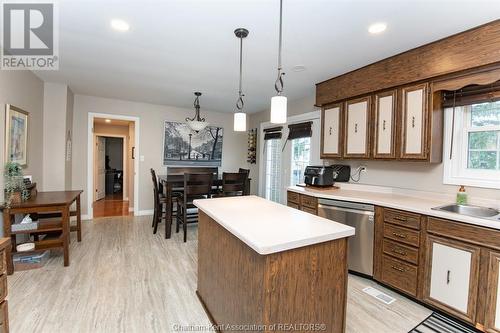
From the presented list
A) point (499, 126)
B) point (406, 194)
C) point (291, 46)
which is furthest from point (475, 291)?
point (291, 46)

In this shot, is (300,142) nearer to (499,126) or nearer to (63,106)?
(499,126)

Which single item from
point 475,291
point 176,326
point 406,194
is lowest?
point 176,326

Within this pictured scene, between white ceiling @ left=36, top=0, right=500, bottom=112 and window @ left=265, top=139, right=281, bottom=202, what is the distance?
180 cm

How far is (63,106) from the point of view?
12.8 ft

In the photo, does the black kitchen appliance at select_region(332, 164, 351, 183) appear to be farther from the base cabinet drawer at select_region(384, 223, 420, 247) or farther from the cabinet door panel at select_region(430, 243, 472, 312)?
the cabinet door panel at select_region(430, 243, 472, 312)

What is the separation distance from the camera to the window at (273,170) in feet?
16.7

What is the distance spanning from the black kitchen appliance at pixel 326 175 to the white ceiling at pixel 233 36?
126cm

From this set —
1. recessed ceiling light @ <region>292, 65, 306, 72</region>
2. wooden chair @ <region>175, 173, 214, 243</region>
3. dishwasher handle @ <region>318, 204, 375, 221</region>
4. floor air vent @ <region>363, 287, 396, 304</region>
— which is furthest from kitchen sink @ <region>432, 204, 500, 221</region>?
wooden chair @ <region>175, 173, 214, 243</region>

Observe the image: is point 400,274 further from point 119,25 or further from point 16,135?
point 16,135

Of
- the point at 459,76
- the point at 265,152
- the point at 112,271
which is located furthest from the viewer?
the point at 265,152

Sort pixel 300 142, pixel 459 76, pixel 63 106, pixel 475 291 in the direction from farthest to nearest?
pixel 300 142
pixel 63 106
pixel 459 76
pixel 475 291

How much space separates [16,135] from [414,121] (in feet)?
14.6

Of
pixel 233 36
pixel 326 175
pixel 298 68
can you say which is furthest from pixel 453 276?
pixel 233 36

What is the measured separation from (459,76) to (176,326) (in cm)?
318
